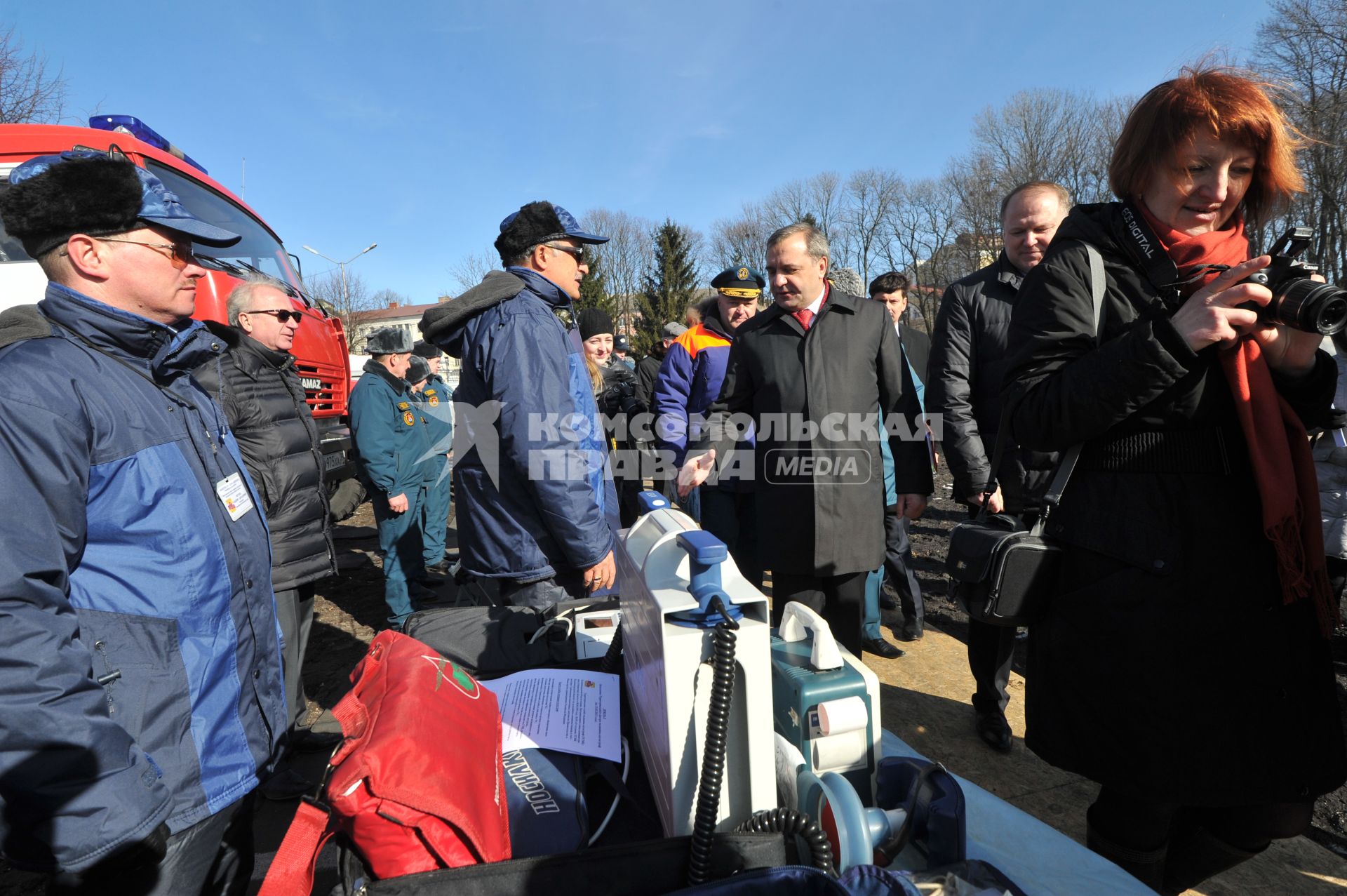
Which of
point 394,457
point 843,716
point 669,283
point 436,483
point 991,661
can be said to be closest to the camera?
point 843,716

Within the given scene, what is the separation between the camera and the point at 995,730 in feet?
9.21

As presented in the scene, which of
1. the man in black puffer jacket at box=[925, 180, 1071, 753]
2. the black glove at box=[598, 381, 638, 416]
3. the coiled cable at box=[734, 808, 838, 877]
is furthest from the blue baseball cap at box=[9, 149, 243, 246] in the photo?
the black glove at box=[598, 381, 638, 416]

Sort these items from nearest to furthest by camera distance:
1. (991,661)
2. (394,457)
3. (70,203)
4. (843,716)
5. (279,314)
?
1. (843,716)
2. (70,203)
3. (991,661)
4. (279,314)
5. (394,457)

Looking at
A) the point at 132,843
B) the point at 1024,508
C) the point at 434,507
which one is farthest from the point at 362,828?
the point at 434,507

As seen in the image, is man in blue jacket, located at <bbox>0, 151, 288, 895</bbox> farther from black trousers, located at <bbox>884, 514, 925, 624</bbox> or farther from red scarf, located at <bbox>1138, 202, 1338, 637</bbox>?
black trousers, located at <bbox>884, 514, 925, 624</bbox>

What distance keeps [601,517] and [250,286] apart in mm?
2097

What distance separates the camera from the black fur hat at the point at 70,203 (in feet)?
4.20

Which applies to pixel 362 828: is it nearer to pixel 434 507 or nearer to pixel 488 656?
pixel 488 656

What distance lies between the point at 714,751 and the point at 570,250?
2076 millimetres

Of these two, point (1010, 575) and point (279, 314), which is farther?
point (279, 314)

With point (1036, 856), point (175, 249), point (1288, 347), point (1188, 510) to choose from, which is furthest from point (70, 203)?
point (1288, 347)

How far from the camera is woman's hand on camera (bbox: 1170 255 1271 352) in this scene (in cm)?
119

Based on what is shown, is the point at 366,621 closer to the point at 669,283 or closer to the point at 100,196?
the point at 100,196

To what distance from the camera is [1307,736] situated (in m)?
1.31
